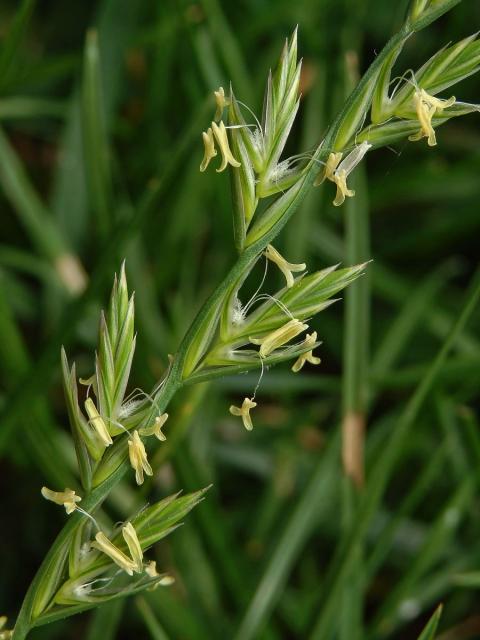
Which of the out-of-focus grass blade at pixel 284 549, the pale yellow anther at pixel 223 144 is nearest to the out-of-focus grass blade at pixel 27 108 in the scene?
the out-of-focus grass blade at pixel 284 549

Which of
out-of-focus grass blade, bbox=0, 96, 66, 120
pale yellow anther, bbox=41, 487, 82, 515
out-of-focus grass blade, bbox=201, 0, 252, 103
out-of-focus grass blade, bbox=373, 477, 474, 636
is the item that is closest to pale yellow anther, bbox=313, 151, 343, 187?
pale yellow anther, bbox=41, 487, 82, 515

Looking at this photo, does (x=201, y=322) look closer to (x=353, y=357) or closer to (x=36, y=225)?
(x=353, y=357)

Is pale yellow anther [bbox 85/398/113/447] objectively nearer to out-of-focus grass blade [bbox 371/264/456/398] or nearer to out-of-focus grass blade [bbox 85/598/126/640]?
out-of-focus grass blade [bbox 85/598/126/640]

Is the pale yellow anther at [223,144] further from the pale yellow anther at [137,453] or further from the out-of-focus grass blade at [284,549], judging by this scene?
the out-of-focus grass blade at [284,549]

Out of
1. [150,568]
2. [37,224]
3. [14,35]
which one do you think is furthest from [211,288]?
[150,568]

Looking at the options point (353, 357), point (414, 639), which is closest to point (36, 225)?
point (353, 357)
